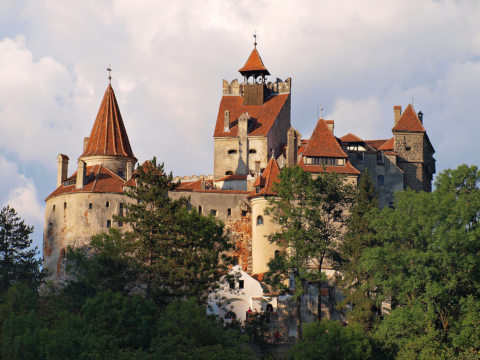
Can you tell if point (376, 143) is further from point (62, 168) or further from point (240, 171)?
point (62, 168)

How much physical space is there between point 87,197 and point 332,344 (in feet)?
A: 94.7

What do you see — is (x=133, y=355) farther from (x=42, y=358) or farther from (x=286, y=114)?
(x=286, y=114)

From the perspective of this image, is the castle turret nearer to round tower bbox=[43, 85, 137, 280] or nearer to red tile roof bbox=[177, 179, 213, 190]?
round tower bbox=[43, 85, 137, 280]

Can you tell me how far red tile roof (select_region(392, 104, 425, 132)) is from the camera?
72.3 meters

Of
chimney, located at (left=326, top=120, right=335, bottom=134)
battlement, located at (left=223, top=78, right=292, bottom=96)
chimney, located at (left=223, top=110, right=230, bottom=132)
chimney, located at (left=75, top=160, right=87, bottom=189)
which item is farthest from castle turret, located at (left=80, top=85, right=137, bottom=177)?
chimney, located at (left=326, top=120, right=335, bottom=134)

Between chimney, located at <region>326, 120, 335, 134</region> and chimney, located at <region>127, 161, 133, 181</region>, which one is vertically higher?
chimney, located at <region>326, 120, 335, 134</region>

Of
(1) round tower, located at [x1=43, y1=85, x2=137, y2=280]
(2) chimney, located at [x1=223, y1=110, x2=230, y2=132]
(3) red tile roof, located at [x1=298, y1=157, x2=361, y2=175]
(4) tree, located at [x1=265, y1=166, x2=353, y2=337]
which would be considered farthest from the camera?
(2) chimney, located at [x1=223, y1=110, x2=230, y2=132]

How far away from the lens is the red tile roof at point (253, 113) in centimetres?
7819

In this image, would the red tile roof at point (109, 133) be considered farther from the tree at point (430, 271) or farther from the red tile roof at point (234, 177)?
the tree at point (430, 271)

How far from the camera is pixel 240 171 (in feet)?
253

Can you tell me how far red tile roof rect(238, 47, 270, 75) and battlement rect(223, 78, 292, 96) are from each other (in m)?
1.26

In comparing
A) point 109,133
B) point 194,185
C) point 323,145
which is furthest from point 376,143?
point 109,133

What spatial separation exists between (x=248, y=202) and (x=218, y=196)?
2616 millimetres

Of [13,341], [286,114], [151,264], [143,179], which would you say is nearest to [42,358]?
[13,341]
